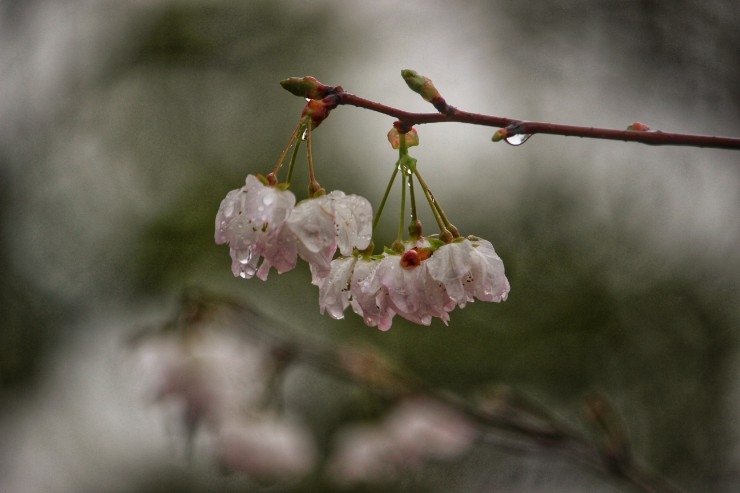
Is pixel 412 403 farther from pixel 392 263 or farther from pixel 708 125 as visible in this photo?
pixel 392 263

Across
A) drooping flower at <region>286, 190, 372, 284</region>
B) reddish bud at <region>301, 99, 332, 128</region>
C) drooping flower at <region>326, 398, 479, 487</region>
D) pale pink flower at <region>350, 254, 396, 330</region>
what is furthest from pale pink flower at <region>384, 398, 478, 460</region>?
reddish bud at <region>301, 99, 332, 128</region>

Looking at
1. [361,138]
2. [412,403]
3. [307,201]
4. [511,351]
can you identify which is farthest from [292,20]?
[307,201]

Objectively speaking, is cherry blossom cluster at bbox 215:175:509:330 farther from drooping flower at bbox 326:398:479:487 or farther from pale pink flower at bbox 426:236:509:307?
drooping flower at bbox 326:398:479:487

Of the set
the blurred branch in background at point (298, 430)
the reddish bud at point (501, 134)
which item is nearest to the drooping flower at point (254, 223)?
the reddish bud at point (501, 134)

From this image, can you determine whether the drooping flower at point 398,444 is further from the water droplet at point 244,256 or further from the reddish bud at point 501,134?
the reddish bud at point 501,134

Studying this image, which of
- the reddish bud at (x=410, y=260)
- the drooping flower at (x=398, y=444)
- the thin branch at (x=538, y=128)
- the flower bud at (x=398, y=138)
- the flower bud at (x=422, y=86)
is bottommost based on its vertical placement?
the drooping flower at (x=398, y=444)

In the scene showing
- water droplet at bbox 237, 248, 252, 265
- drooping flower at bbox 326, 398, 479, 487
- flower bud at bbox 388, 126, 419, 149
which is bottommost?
drooping flower at bbox 326, 398, 479, 487
